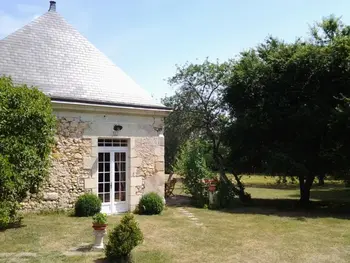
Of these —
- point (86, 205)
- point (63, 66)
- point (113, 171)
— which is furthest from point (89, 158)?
point (63, 66)

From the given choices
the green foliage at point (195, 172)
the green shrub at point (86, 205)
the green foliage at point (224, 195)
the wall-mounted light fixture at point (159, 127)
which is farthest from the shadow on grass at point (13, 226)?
the green foliage at point (224, 195)

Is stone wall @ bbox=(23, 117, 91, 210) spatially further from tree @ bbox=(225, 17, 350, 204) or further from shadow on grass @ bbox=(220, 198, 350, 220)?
tree @ bbox=(225, 17, 350, 204)

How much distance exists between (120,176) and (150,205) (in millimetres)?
1377

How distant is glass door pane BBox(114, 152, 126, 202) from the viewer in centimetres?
1153

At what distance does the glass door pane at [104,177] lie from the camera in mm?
11219

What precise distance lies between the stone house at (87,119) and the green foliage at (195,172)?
8.05 ft

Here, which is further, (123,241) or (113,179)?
(113,179)

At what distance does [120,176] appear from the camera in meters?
11.6

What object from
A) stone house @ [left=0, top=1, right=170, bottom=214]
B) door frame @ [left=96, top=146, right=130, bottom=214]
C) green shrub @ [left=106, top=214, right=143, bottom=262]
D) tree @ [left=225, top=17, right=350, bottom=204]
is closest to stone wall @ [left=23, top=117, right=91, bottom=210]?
stone house @ [left=0, top=1, right=170, bottom=214]

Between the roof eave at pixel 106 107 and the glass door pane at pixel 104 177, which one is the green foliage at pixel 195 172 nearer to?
the roof eave at pixel 106 107

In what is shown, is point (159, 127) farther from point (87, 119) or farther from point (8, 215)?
point (8, 215)

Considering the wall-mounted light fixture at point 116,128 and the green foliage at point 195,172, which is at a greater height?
the wall-mounted light fixture at point 116,128

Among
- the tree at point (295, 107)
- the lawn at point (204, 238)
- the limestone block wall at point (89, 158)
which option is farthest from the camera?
the tree at point (295, 107)

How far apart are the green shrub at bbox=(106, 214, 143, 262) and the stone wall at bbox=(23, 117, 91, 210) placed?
4.74m
